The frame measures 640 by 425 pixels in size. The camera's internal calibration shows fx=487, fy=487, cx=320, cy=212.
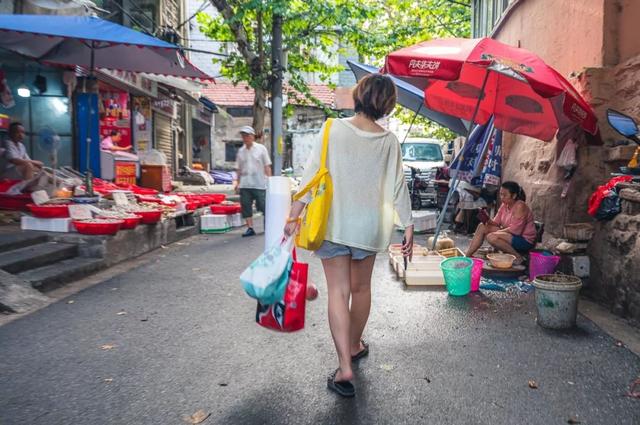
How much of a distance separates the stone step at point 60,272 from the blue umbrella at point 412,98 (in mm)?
6432

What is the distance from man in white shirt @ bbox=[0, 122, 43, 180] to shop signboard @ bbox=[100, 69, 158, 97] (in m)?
3.41

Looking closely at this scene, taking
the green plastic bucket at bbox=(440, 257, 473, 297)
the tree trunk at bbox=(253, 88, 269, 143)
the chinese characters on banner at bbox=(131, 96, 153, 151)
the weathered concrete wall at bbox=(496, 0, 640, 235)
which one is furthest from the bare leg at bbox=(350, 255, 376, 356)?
the chinese characters on banner at bbox=(131, 96, 153, 151)

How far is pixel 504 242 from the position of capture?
6.69 meters

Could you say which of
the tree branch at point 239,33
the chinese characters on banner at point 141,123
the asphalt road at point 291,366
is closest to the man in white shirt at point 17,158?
the asphalt road at point 291,366

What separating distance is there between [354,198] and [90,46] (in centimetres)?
670

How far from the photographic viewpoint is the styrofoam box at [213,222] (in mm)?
10328

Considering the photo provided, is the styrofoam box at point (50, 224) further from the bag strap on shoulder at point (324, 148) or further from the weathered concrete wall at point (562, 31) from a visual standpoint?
the weathered concrete wall at point (562, 31)

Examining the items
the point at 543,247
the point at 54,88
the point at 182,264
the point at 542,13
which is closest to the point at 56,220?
the point at 182,264

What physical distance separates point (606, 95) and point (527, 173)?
2.65 metres

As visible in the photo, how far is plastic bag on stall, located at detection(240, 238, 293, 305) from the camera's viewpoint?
2.90 metres

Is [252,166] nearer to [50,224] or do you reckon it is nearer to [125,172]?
[50,224]

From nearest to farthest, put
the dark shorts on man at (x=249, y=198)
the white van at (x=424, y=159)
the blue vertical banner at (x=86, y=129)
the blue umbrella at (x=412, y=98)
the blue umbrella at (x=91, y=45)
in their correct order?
the blue umbrella at (x=91, y=45), the dark shorts on man at (x=249, y=198), the blue umbrella at (x=412, y=98), the blue vertical banner at (x=86, y=129), the white van at (x=424, y=159)

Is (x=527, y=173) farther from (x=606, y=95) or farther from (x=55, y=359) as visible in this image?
(x=55, y=359)

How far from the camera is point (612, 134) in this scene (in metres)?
5.64
